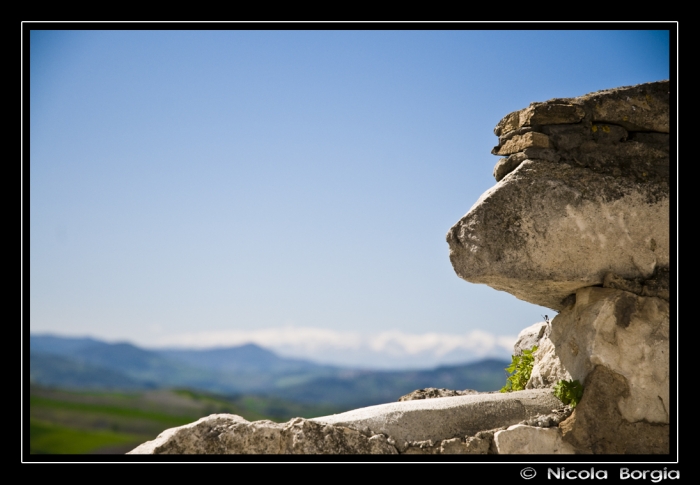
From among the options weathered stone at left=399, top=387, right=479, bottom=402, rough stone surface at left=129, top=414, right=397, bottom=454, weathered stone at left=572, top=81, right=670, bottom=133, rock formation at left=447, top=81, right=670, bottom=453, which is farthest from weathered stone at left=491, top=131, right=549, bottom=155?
rough stone surface at left=129, top=414, right=397, bottom=454

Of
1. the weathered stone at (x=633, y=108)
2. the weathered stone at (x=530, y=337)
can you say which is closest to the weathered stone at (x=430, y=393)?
the weathered stone at (x=530, y=337)

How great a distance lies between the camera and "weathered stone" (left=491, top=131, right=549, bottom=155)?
6.35 metres

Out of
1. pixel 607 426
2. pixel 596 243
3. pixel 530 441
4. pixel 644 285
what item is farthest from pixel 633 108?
pixel 530 441

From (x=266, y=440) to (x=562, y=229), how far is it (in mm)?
3366

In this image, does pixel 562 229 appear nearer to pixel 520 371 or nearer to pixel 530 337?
pixel 520 371

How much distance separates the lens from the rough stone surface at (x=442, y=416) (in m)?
5.88

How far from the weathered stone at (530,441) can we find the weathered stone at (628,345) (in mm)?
546

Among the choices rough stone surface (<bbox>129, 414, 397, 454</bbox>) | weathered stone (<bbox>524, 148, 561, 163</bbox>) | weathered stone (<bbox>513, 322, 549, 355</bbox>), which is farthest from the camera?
weathered stone (<bbox>513, 322, 549, 355</bbox>)

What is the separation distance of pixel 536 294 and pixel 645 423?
5.16 feet

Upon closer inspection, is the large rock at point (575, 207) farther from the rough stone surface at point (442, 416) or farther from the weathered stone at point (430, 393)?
the weathered stone at point (430, 393)

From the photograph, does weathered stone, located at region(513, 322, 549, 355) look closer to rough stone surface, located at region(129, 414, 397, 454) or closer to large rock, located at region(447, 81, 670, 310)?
large rock, located at region(447, 81, 670, 310)

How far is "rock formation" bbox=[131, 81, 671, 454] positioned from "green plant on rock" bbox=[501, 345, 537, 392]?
0.90 meters

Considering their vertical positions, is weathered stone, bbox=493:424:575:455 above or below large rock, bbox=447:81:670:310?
below
